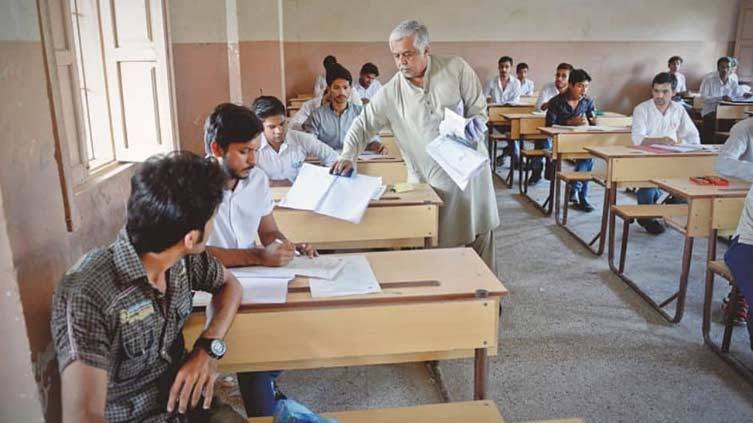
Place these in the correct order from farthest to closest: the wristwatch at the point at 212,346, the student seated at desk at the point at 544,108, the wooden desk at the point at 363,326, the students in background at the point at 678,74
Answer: the students in background at the point at 678,74
the student seated at desk at the point at 544,108
the wooden desk at the point at 363,326
the wristwatch at the point at 212,346

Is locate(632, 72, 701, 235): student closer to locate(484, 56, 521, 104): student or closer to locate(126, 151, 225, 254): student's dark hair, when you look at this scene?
locate(484, 56, 521, 104): student

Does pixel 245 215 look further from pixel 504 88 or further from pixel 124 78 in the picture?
pixel 504 88

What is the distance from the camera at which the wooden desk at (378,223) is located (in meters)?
2.81

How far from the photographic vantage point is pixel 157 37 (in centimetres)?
286

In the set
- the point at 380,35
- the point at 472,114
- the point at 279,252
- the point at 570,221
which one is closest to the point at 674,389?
the point at 472,114

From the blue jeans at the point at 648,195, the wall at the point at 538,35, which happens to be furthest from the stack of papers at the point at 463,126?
the wall at the point at 538,35

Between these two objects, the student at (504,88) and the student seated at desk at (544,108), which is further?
the student at (504,88)

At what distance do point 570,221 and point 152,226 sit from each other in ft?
15.0

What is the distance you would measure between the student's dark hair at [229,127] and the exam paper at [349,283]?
19.0 inches

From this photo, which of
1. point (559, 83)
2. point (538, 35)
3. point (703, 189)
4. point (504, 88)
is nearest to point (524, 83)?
point (504, 88)

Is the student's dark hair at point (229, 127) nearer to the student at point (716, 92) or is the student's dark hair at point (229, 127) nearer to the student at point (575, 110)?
the student at point (575, 110)

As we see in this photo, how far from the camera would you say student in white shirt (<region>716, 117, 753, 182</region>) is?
3.33 metres

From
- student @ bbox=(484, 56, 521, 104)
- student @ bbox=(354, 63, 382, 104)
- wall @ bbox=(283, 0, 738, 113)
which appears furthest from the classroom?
wall @ bbox=(283, 0, 738, 113)

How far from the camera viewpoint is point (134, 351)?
1221mm
